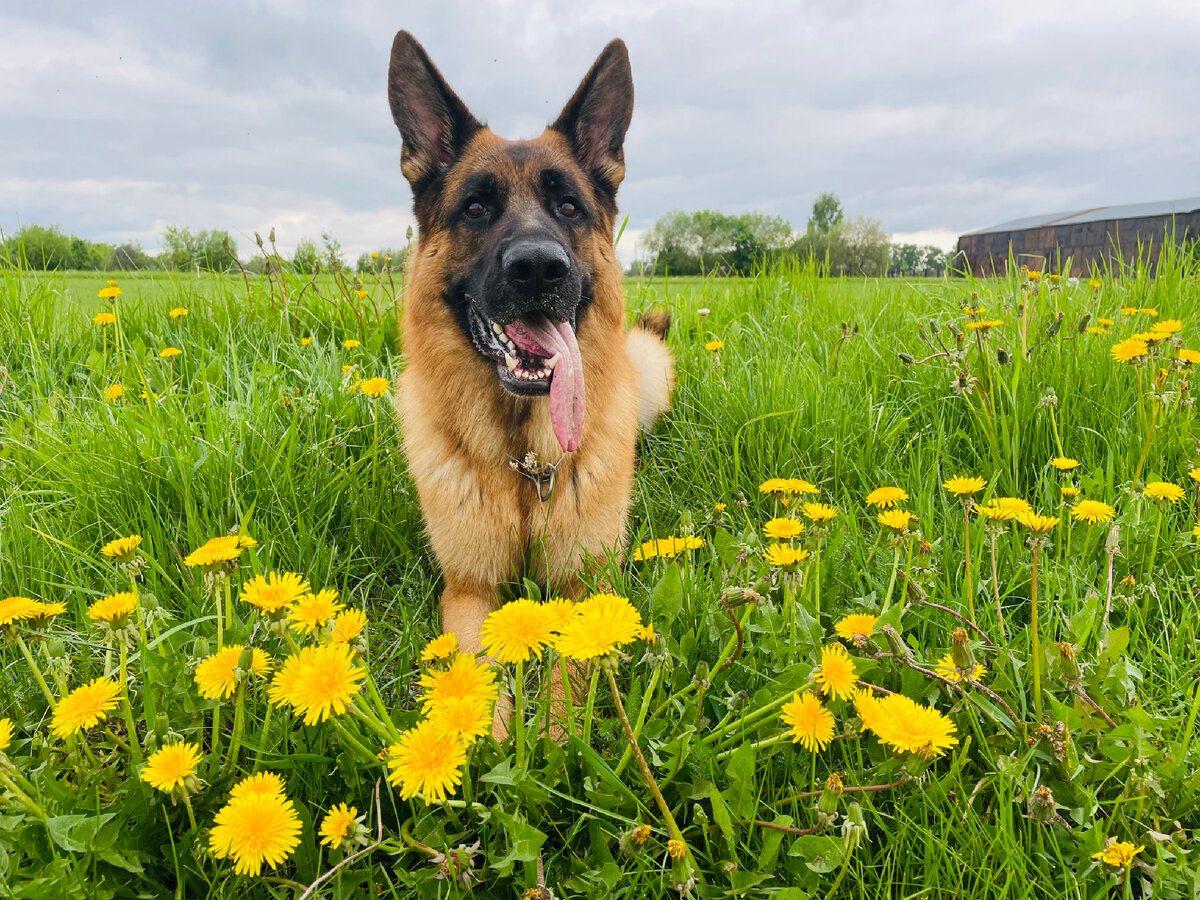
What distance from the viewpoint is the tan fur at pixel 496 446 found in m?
2.44

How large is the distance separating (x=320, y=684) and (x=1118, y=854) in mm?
1256

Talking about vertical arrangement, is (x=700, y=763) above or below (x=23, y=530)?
below

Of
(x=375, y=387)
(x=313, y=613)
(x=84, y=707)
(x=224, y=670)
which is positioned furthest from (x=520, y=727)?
(x=375, y=387)

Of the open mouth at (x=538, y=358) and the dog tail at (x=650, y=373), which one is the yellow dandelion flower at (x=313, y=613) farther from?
the dog tail at (x=650, y=373)

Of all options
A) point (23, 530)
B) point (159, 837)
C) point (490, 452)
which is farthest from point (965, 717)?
point (23, 530)

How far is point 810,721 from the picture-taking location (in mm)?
1139

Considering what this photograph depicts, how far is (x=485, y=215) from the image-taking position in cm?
284

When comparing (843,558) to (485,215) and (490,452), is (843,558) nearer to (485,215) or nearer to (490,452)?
(490,452)

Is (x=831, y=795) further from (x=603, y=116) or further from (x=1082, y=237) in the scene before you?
(x=1082, y=237)

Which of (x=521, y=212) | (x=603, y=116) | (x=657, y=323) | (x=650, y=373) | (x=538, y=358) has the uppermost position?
(x=603, y=116)

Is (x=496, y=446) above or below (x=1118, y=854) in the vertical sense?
above

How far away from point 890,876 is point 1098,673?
672mm

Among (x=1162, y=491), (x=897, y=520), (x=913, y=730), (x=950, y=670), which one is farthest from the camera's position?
(x=1162, y=491)

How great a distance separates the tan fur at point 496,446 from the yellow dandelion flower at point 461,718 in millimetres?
1188
